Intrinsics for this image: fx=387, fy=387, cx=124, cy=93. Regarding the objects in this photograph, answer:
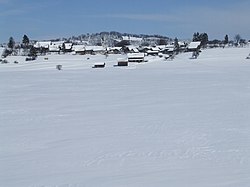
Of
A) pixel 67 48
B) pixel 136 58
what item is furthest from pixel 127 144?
pixel 67 48

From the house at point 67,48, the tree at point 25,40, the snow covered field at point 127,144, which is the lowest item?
the snow covered field at point 127,144

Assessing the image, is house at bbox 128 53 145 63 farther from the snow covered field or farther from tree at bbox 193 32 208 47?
the snow covered field

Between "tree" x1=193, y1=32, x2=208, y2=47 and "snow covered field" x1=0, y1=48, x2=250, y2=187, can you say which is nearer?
"snow covered field" x1=0, y1=48, x2=250, y2=187

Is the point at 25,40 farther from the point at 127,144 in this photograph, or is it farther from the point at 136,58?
the point at 127,144

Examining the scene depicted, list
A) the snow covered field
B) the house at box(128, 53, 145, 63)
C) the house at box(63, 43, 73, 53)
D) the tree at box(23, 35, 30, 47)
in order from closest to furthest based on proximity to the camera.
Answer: the snow covered field, the house at box(128, 53, 145, 63), the tree at box(23, 35, 30, 47), the house at box(63, 43, 73, 53)

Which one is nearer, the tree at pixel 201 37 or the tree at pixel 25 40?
the tree at pixel 25 40

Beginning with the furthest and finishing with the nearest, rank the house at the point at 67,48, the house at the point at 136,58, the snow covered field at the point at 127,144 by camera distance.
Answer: the house at the point at 67,48 → the house at the point at 136,58 → the snow covered field at the point at 127,144

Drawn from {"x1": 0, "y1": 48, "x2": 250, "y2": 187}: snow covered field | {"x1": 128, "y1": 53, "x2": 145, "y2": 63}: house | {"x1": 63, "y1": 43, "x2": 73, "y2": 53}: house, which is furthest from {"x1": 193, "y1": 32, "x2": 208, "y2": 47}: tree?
{"x1": 0, "y1": 48, "x2": 250, "y2": 187}: snow covered field

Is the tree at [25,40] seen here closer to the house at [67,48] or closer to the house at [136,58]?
the house at [67,48]

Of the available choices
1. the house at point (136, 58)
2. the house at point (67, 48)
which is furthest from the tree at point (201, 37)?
the house at point (136, 58)

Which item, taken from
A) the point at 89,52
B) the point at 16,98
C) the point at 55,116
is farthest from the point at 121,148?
the point at 89,52

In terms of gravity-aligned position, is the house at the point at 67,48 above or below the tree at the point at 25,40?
below

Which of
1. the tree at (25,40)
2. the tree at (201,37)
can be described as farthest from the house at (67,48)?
the tree at (201,37)

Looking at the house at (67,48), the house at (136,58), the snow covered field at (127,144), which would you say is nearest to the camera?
the snow covered field at (127,144)
